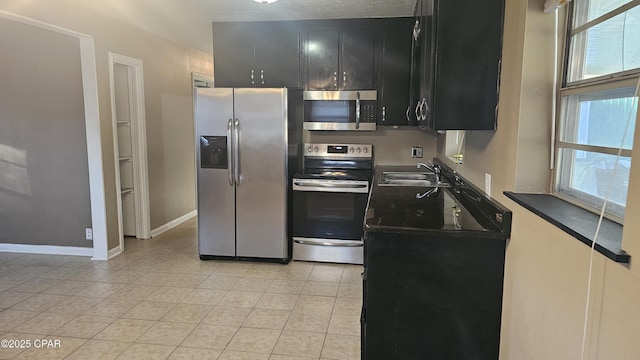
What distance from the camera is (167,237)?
483 cm

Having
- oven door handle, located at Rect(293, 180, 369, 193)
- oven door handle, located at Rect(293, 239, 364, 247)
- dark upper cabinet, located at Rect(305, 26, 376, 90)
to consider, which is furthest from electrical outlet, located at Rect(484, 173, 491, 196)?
dark upper cabinet, located at Rect(305, 26, 376, 90)

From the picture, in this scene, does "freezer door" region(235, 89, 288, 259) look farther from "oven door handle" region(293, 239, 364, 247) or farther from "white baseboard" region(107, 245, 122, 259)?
"white baseboard" region(107, 245, 122, 259)

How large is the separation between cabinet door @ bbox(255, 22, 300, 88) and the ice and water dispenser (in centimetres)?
81

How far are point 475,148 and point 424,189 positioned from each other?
2.24 ft

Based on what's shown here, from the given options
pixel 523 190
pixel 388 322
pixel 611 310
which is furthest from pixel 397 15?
pixel 611 310

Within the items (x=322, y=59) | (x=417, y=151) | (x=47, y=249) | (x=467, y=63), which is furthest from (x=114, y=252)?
(x=467, y=63)

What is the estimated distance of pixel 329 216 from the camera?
3.95 m

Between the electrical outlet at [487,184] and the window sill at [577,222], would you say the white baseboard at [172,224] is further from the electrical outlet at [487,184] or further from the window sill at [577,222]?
the window sill at [577,222]

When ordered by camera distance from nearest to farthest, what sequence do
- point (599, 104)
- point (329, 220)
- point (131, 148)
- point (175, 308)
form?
1. point (599, 104)
2. point (175, 308)
3. point (329, 220)
4. point (131, 148)

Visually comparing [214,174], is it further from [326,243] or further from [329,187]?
[326,243]

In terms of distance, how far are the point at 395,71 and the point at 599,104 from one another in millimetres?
2816

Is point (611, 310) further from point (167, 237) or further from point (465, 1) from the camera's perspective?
point (167, 237)

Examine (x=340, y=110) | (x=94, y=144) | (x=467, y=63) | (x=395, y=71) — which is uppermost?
(x=395, y=71)

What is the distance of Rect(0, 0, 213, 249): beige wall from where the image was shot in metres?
3.56
